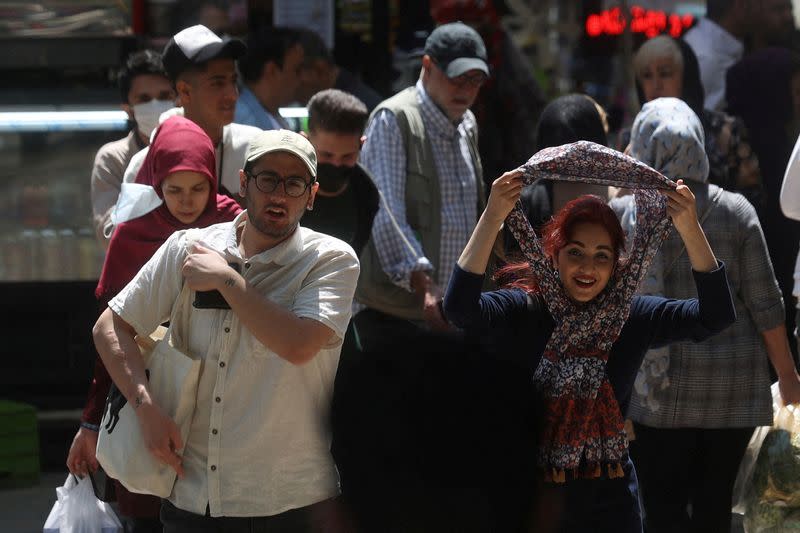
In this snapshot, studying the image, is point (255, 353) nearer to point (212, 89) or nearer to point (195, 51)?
point (212, 89)

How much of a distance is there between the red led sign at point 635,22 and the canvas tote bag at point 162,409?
548 cm

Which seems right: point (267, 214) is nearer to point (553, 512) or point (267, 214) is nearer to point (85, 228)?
point (553, 512)

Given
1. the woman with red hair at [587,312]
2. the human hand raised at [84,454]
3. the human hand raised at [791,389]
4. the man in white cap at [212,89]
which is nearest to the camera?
the woman with red hair at [587,312]

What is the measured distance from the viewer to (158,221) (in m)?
4.21

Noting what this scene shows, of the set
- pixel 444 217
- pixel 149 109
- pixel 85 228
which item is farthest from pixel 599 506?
pixel 85 228

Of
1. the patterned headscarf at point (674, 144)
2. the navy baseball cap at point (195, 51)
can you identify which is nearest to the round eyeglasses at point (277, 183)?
the navy baseball cap at point (195, 51)

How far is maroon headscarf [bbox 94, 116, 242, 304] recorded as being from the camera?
4.20 metres

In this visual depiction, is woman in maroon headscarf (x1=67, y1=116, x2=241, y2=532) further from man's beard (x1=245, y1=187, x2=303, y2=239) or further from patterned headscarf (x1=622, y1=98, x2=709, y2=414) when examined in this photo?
patterned headscarf (x1=622, y1=98, x2=709, y2=414)

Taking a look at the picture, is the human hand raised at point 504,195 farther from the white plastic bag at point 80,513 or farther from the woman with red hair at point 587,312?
the white plastic bag at point 80,513

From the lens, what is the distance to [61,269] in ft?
23.4

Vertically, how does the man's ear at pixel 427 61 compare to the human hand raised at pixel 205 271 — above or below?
above

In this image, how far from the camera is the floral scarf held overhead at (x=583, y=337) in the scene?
12.1ft

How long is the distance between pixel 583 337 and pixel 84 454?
147 cm

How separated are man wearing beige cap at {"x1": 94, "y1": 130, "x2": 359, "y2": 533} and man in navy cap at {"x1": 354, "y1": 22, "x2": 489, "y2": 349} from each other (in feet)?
6.29
